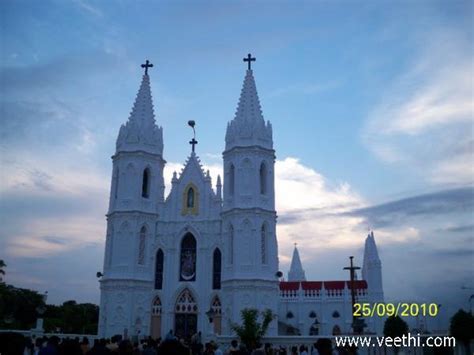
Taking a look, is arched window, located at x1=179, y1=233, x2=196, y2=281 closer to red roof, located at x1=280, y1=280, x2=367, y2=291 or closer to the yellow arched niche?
the yellow arched niche

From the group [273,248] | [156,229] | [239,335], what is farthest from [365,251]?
[239,335]

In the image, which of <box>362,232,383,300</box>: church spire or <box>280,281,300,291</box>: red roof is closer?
<box>362,232,383,300</box>: church spire

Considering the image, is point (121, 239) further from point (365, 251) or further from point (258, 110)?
point (365, 251)

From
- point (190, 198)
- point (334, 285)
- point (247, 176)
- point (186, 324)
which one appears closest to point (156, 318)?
point (186, 324)

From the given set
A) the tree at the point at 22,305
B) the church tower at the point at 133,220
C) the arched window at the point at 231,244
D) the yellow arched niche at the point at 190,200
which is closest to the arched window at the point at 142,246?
the church tower at the point at 133,220

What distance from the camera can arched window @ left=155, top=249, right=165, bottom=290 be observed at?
41.9 m

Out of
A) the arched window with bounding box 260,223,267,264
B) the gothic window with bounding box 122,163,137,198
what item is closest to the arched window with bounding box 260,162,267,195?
the arched window with bounding box 260,223,267,264

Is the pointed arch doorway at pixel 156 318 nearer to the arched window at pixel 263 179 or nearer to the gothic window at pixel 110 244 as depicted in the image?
the gothic window at pixel 110 244

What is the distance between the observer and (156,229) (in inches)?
1694

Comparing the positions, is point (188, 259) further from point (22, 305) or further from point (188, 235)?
point (22, 305)

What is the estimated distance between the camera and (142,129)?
4384cm

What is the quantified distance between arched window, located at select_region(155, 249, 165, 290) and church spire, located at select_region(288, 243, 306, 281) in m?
39.4

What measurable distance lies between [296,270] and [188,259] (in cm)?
3986

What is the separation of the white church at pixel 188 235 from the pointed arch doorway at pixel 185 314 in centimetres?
8
